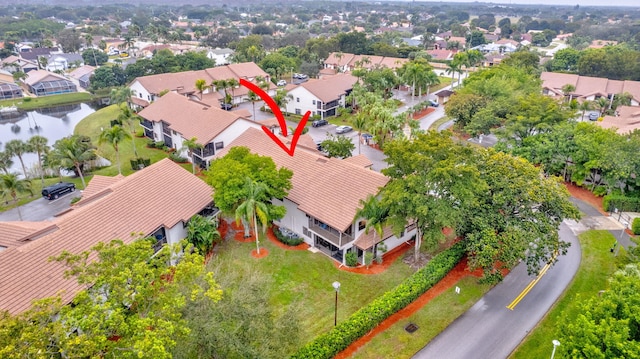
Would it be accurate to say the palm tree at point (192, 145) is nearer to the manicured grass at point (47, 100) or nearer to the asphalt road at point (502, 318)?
the asphalt road at point (502, 318)

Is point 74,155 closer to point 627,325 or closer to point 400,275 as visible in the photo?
point 400,275

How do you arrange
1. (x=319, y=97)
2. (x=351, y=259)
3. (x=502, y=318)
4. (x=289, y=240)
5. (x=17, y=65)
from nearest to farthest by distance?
(x=502, y=318) < (x=351, y=259) < (x=289, y=240) < (x=319, y=97) < (x=17, y=65)

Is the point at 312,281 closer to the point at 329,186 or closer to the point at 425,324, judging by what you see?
the point at 329,186

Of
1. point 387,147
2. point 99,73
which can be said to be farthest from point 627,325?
point 99,73

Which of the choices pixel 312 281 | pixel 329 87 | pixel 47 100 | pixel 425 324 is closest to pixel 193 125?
pixel 312 281

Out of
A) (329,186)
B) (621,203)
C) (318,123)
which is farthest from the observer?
(318,123)

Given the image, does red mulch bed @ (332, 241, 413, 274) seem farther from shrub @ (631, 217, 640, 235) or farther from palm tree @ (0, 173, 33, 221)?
palm tree @ (0, 173, 33, 221)

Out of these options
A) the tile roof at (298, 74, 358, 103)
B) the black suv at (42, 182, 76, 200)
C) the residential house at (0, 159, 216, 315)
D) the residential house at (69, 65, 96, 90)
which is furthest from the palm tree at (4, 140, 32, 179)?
the residential house at (69, 65, 96, 90)
